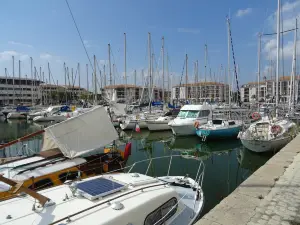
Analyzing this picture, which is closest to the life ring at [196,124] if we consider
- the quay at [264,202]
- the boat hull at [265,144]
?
the boat hull at [265,144]

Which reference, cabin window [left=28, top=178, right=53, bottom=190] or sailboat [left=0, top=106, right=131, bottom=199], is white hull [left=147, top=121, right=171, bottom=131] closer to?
sailboat [left=0, top=106, right=131, bottom=199]

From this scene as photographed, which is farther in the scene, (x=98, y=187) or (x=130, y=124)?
(x=130, y=124)

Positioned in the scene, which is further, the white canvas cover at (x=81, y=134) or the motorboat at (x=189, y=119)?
the motorboat at (x=189, y=119)

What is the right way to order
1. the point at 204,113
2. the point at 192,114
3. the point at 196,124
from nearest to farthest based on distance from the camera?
1. the point at 196,124
2. the point at 192,114
3. the point at 204,113

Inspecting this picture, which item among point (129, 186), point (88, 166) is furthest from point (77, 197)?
point (88, 166)

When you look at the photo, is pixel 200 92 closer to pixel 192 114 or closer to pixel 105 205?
pixel 192 114

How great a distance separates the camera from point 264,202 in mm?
5066

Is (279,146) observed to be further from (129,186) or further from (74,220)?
(74,220)

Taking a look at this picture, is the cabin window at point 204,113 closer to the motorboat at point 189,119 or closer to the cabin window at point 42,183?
the motorboat at point 189,119

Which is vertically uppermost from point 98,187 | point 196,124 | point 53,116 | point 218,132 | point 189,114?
point 189,114

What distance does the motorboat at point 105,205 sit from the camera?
12.3 feet

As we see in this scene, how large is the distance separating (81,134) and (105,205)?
3.94 metres

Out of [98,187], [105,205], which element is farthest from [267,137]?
[105,205]

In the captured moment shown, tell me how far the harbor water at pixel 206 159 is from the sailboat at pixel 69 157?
7.39 feet
